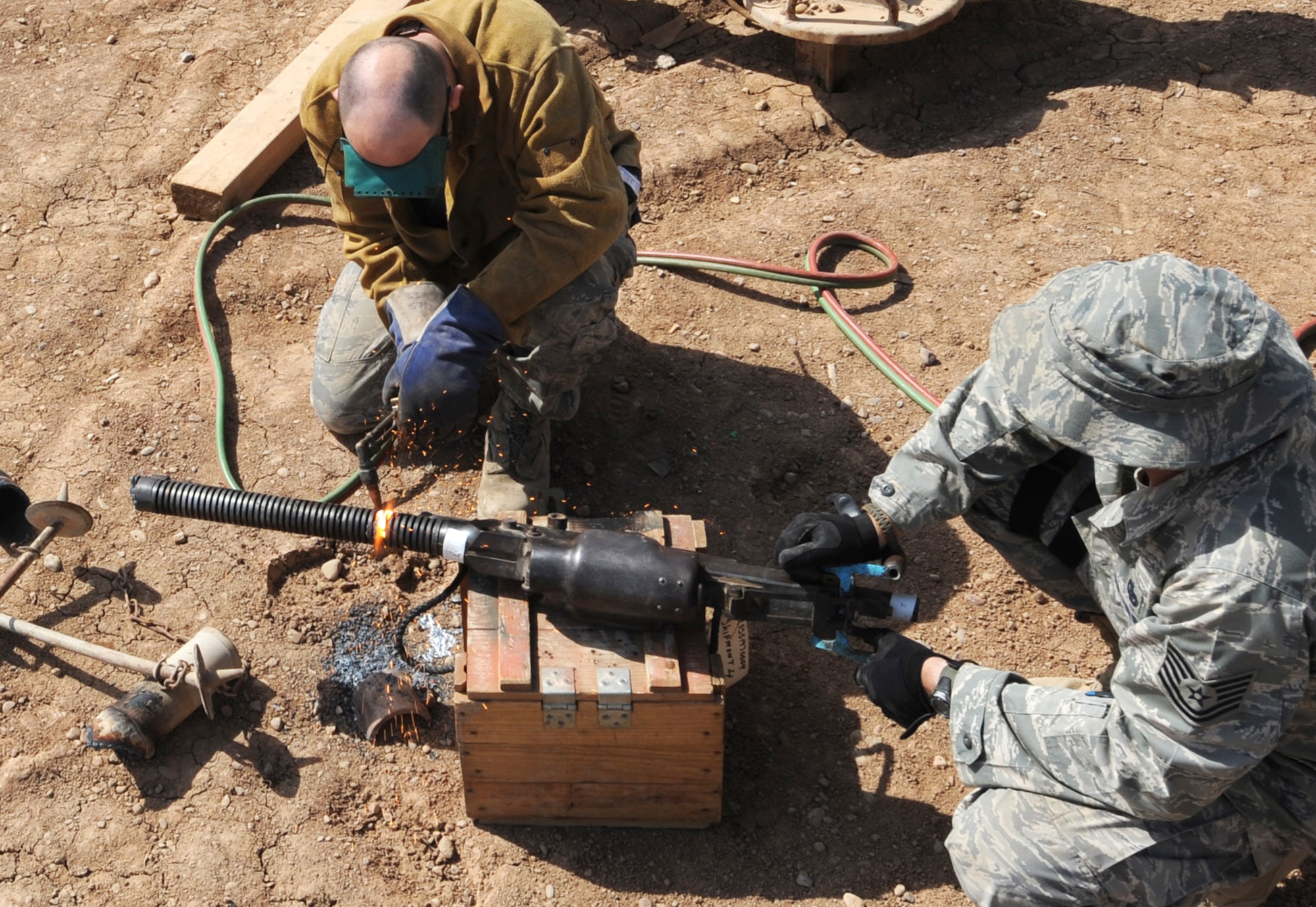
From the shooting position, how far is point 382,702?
3.23m

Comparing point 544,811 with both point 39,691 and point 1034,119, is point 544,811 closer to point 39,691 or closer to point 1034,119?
point 39,691

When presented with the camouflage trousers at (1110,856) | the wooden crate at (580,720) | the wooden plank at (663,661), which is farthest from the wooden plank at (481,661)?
the camouflage trousers at (1110,856)

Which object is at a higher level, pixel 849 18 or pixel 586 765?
pixel 849 18

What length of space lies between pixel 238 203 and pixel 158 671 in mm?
2567

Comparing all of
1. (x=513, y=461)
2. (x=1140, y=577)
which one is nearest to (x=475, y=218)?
(x=513, y=461)

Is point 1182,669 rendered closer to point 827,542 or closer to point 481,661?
point 827,542

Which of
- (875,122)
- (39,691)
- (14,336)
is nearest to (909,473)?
(39,691)

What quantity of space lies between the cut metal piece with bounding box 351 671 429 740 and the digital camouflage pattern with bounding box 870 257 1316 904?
1.49 metres

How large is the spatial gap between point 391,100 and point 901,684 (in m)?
2.01

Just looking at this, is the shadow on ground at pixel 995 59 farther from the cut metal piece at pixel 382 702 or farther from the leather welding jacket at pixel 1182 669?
the cut metal piece at pixel 382 702

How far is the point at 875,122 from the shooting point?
563 cm

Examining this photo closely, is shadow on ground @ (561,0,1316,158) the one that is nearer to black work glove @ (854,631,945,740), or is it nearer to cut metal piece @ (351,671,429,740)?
black work glove @ (854,631,945,740)

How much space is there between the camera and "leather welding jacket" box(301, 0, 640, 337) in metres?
3.39

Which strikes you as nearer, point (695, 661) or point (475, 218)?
point (695, 661)
